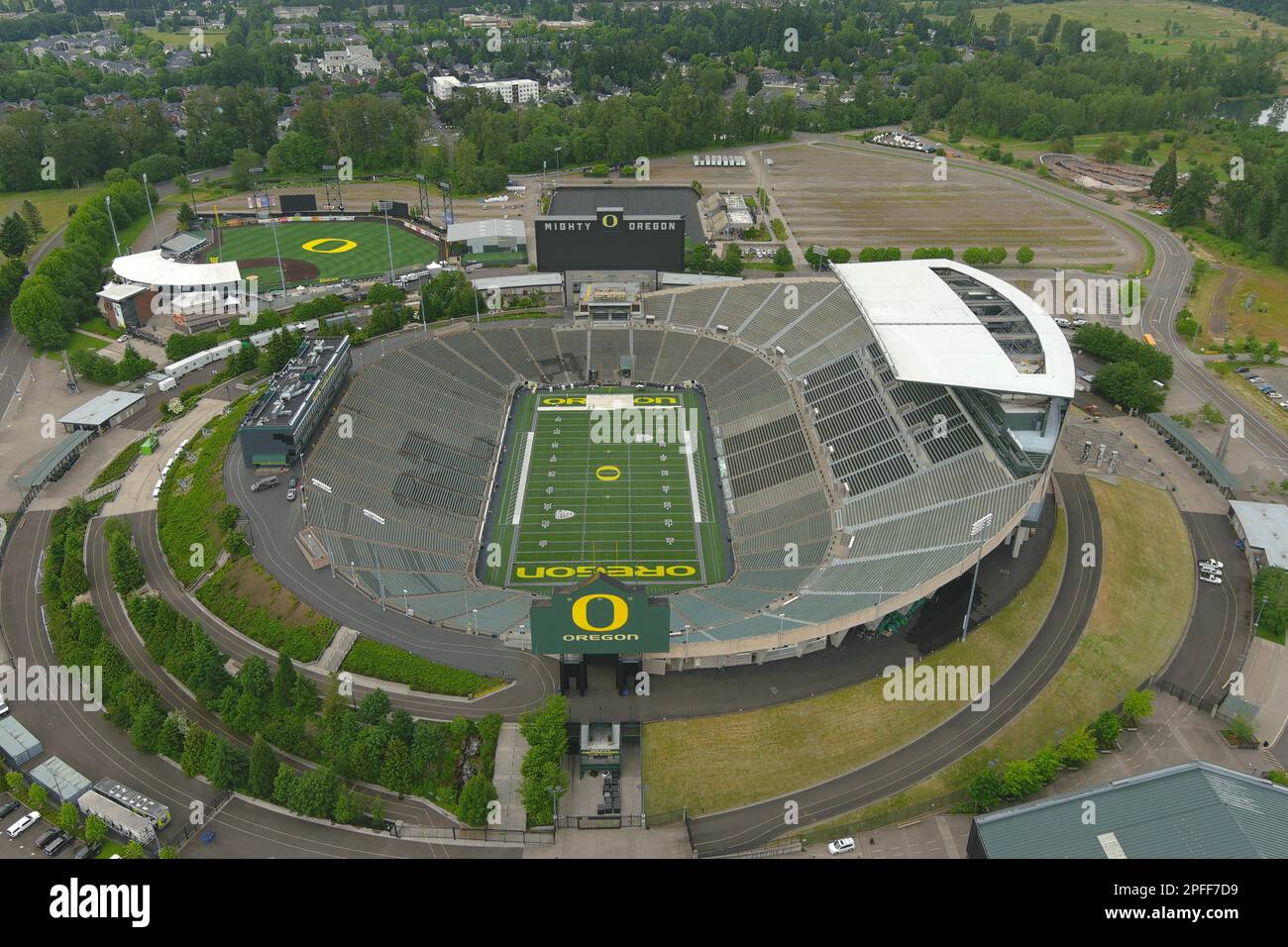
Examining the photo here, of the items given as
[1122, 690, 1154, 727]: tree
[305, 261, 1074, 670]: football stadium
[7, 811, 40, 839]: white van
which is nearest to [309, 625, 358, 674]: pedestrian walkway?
[305, 261, 1074, 670]: football stadium

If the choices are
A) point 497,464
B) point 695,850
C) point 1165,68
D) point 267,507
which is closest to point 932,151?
point 1165,68

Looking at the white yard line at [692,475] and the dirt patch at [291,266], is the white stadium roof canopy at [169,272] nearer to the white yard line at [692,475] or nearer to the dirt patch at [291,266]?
the dirt patch at [291,266]

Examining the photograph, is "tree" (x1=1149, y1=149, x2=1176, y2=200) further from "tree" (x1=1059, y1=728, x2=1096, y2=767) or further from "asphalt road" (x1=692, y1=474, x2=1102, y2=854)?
"tree" (x1=1059, y1=728, x2=1096, y2=767)

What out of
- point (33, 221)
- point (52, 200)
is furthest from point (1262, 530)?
point (52, 200)

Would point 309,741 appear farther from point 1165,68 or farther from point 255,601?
point 1165,68

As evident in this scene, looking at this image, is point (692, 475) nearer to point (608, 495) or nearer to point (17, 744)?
point (608, 495)
